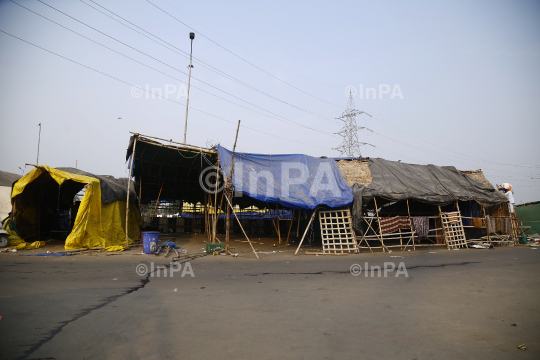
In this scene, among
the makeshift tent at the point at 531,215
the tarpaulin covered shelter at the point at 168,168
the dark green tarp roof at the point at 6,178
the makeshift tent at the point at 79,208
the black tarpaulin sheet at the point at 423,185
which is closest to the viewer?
the makeshift tent at the point at 79,208

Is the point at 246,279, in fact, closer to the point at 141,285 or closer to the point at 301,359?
the point at 141,285

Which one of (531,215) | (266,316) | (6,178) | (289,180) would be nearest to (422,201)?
(289,180)

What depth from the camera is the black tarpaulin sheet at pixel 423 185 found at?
14.0m

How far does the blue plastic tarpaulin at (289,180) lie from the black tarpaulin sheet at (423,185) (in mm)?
1288

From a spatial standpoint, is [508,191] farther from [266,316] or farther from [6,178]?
[6,178]

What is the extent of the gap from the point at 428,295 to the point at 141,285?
5.19 meters

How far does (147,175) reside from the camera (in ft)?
54.3

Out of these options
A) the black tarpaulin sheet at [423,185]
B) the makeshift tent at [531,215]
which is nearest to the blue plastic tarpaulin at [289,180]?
the black tarpaulin sheet at [423,185]

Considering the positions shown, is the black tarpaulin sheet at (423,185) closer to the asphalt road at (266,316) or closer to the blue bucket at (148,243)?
the asphalt road at (266,316)

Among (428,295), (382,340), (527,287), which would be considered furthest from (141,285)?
(527,287)

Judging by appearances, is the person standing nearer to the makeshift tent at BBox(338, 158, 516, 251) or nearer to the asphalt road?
the makeshift tent at BBox(338, 158, 516, 251)

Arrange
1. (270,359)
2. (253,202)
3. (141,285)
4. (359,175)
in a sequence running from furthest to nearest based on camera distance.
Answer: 1. (253,202)
2. (359,175)
3. (141,285)
4. (270,359)

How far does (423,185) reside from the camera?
15.5 meters

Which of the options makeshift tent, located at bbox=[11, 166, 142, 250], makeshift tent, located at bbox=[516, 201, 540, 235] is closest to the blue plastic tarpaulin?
makeshift tent, located at bbox=[11, 166, 142, 250]
